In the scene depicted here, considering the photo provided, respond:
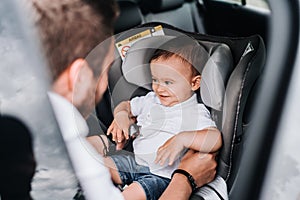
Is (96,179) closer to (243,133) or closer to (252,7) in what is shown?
(243,133)

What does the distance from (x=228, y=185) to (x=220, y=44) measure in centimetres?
39

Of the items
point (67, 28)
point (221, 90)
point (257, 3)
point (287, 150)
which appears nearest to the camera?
point (67, 28)

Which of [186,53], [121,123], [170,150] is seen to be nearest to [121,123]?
[121,123]

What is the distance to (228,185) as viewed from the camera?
4.41 feet

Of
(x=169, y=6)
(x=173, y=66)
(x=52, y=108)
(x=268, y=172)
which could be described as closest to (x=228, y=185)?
(x=268, y=172)

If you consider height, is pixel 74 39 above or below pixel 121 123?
above

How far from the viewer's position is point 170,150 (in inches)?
51.4

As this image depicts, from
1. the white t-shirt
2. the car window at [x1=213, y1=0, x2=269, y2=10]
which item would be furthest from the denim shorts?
the car window at [x1=213, y1=0, x2=269, y2=10]

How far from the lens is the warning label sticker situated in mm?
1345

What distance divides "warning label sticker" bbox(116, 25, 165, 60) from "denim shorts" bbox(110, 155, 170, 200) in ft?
0.85

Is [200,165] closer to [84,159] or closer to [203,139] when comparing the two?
[203,139]

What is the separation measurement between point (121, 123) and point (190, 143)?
173 millimetres

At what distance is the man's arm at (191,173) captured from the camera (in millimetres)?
1299

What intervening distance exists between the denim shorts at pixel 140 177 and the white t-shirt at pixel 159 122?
0.01 meters
